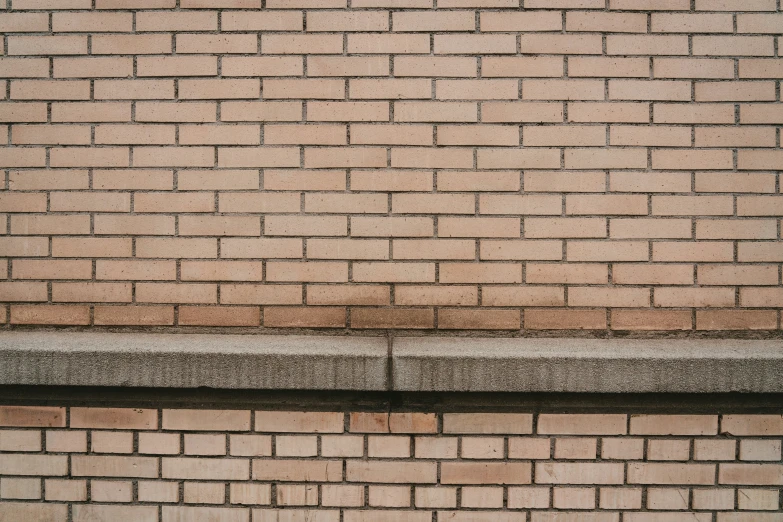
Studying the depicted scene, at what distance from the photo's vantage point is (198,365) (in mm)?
1984

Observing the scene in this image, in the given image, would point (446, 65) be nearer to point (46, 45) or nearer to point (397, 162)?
point (397, 162)

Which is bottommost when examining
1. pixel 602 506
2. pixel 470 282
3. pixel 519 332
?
pixel 602 506

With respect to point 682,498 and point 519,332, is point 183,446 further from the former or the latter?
point 682,498

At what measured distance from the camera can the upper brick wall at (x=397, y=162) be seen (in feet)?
6.89

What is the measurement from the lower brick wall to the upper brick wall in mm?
380

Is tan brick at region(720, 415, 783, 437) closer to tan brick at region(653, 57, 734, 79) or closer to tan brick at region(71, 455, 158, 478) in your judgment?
tan brick at region(653, 57, 734, 79)

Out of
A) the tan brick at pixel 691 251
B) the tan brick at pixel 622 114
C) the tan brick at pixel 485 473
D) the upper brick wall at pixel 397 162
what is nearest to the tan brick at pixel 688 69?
the upper brick wall at pixel 397 162

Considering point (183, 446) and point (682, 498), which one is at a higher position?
point (183, 446)

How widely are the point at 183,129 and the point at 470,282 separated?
128 cm

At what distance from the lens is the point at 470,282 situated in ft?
6.93

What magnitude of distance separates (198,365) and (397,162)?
1069mm

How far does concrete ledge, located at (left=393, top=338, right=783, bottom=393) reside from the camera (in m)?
Result: 1.96

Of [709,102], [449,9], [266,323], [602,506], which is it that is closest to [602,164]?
[709,102]

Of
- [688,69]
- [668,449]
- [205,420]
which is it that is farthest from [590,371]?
[205,420]
